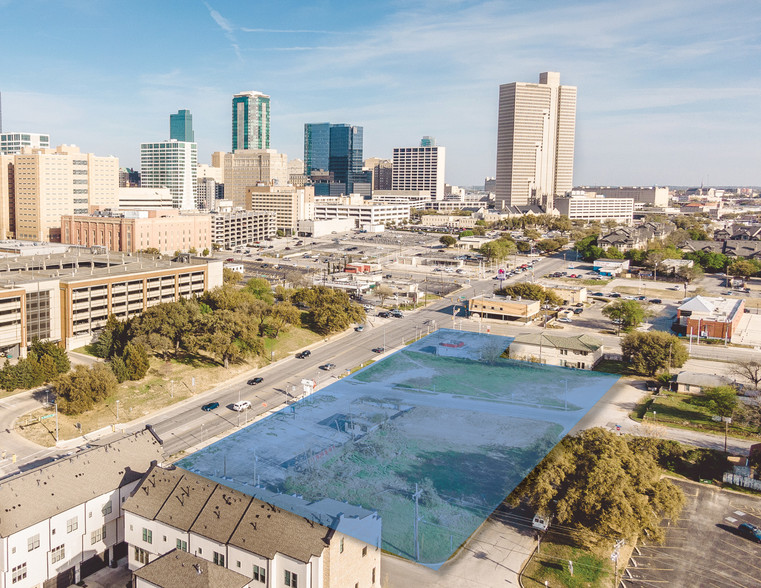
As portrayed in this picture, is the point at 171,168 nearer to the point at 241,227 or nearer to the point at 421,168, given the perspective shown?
the point at 241,227

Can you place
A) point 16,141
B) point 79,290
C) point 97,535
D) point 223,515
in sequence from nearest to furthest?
point 223,515, point 97,535, point 79,290, point 16,141

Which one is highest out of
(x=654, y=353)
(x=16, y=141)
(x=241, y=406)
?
(x=16, y=141)

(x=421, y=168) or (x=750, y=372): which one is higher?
(x=421, y=168)

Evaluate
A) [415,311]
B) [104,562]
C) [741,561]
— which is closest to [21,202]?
[415,311]

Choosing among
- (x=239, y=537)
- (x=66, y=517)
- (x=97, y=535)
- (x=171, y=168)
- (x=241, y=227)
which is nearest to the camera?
(x=239, y=537)

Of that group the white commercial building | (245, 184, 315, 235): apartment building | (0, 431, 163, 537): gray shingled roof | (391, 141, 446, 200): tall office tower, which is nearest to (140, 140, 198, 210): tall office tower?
(245, 184, 315, 235): apartment building

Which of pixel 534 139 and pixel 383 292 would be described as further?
pixel 534 139

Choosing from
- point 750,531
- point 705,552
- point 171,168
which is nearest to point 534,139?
point 171,168
